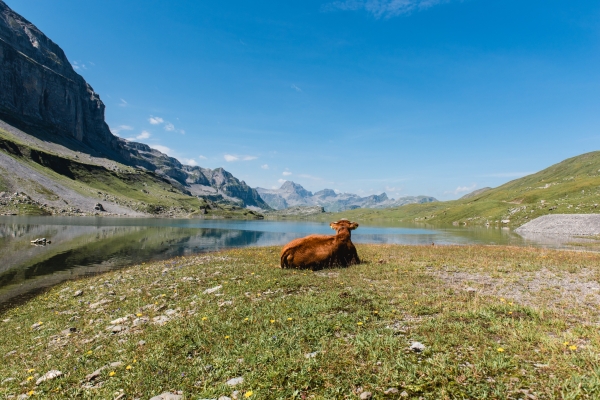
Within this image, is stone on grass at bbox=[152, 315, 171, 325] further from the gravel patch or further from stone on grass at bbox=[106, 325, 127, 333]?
the gravel patch

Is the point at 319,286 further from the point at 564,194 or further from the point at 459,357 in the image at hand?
the point at 564,194


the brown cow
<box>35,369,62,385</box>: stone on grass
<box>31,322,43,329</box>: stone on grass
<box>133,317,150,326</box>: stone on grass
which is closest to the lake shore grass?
<box>133,317,150,326</box>: stone on grass

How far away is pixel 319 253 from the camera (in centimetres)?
2195

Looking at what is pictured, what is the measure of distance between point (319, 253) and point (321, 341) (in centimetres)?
1308

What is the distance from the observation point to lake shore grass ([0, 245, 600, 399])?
677cm

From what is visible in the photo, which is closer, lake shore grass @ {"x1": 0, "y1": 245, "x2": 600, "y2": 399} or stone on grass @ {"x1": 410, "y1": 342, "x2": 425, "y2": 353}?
lake shore grass @ {"x1": 0, "y1": 245, "x2": 600, "y2": 399}

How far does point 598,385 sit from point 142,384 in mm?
10177

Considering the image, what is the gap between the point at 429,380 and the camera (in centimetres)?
664

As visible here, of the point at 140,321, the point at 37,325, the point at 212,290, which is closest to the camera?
the point at 140,321

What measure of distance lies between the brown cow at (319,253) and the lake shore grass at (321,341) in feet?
13.4

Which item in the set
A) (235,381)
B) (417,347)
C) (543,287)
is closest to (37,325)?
(235,381)

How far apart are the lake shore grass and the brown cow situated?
4.10 meters

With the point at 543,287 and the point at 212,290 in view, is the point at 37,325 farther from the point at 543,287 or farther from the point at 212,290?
the point at 543,287

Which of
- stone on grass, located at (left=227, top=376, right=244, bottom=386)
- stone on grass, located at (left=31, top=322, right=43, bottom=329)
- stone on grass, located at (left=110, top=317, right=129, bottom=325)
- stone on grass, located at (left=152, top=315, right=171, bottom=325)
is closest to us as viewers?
stone on grass, located at (left=227, top=376, right=244, bottom=386)
